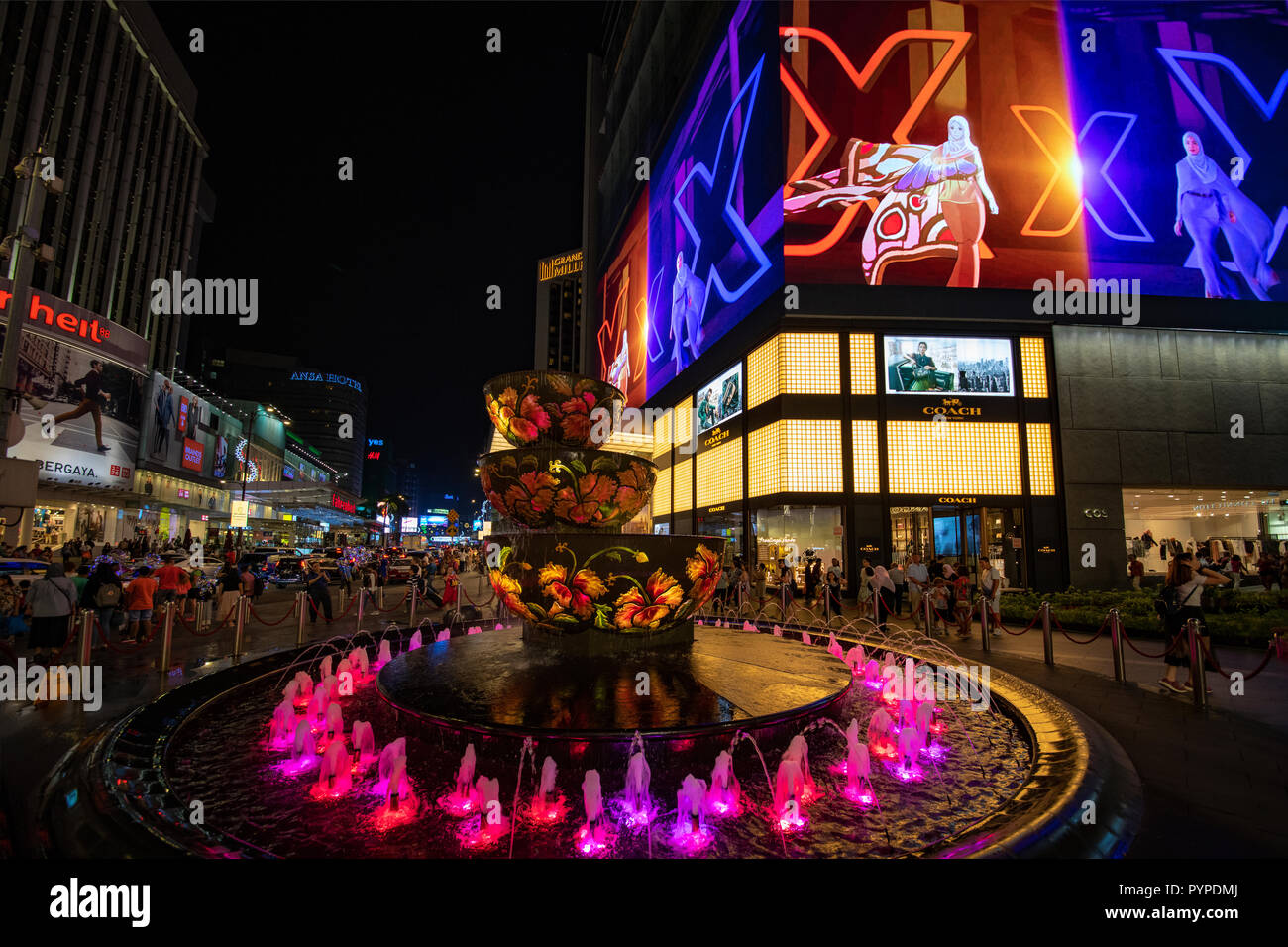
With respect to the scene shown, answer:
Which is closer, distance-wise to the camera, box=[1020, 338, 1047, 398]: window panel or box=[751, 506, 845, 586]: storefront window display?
box=[1020, 338, 1047, 398]: window panel

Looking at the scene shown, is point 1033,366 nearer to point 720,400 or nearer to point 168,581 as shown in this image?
point 720,400

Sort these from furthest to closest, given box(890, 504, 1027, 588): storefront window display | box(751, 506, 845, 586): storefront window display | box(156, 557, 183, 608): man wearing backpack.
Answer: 1. box(751, 506, 845, 586): storefront window display
2. box(890, 504, 1027, 588): storefront window display
3. box(156, 557, 183, 608): man wearing backpack

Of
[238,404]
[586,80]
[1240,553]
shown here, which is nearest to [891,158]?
[1240,553]

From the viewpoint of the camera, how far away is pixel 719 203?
1016 inches

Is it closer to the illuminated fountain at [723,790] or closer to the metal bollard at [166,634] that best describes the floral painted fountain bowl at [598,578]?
the illuminated fountain at [723,790]

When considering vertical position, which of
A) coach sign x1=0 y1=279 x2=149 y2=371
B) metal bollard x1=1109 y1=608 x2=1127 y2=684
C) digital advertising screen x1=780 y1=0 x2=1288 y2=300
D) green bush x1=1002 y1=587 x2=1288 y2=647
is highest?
digital advertising screen x1=780 y1=0 x2=1288 y2=300

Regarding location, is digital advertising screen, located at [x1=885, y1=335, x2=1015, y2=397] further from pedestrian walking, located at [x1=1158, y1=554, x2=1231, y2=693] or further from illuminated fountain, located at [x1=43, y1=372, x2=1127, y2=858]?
illuminated fountain, located at [x1=43, y1=372, x2=1127, y2=858]

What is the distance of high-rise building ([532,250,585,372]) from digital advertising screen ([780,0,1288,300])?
192 ft

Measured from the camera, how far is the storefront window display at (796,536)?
23.2 meters

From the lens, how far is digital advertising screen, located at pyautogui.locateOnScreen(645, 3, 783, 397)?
21500mm

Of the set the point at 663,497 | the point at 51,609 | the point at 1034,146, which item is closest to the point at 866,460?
the point at 1034,146

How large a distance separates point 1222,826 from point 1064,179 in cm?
2492

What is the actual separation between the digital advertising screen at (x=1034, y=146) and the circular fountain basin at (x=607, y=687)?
17972 millimetres

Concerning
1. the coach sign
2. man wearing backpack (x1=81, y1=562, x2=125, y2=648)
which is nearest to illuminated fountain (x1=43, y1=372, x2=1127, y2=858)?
man wearing backpack (x1=81, y1=562, x2=125, y2=648)
